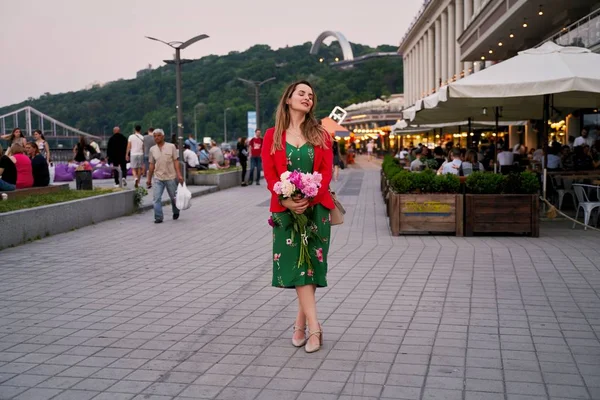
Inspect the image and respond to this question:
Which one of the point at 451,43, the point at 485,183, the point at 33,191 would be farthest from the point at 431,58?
the point at 485,183

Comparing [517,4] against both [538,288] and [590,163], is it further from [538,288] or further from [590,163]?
Result: [538,288]

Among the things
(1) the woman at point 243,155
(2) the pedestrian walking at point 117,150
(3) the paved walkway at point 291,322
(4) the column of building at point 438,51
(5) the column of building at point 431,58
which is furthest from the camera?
(5) the column of building at point 431,58

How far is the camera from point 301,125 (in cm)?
566

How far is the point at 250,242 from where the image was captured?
39.1 ft

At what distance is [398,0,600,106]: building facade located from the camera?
26.8m

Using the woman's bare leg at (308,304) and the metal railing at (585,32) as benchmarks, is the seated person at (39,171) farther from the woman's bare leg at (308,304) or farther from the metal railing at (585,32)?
the metal railing at (585,32)

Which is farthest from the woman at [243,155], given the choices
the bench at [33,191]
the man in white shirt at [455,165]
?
the man in white shirt at [455,165]

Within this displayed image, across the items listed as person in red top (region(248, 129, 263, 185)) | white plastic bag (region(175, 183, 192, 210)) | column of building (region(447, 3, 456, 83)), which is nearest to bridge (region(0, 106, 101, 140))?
column of building (region(447, 3, 456, 83))

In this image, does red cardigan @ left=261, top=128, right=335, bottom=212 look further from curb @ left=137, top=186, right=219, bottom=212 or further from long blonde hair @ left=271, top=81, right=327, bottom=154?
curb @ left=137, top=186, right=219, bottom=212

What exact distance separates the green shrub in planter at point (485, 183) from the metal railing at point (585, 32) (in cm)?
886

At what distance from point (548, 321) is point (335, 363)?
225 centimetres

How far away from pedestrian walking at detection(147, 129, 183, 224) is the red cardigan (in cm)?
936

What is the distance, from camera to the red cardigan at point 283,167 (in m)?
5.49

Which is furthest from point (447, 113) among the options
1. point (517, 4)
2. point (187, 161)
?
point (187, 161)
